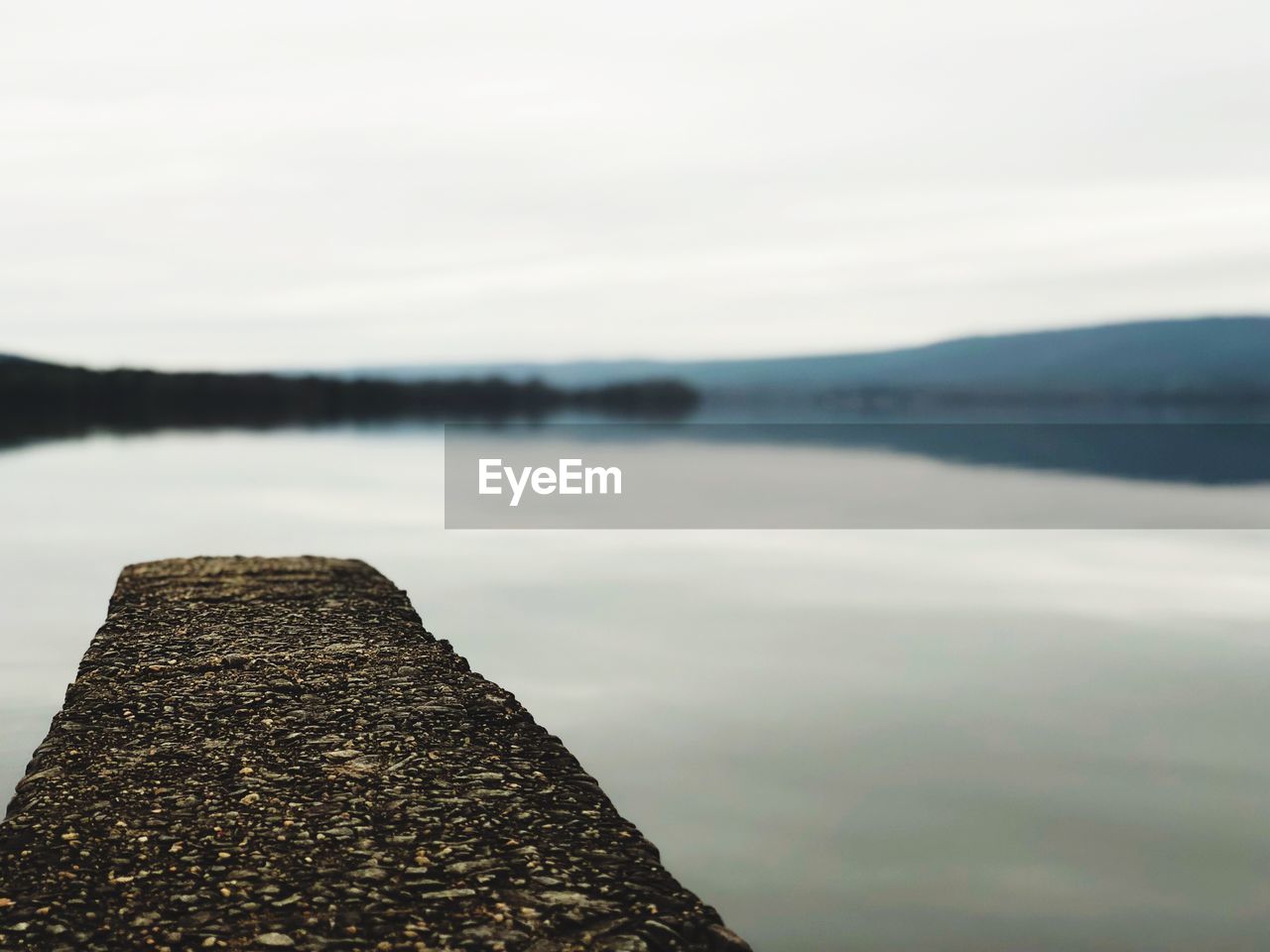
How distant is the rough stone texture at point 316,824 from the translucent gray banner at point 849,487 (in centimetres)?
2512

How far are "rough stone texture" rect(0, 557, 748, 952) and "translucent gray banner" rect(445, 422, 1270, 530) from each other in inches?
989

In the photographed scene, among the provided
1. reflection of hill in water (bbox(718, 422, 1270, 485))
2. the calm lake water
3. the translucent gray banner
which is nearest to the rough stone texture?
the calm lake water

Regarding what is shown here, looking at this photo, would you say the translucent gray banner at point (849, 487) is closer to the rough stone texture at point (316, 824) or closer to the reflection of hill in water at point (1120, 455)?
the reflection of hill in water at point (1120, 455)

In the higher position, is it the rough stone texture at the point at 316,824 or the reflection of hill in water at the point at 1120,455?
the rough stone texture at the point at 316,824

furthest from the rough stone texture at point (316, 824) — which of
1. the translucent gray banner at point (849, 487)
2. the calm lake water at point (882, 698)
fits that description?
the translucent gray banner at point (849, 487)

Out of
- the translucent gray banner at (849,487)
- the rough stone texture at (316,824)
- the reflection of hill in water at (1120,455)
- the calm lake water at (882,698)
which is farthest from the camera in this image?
the reflection of hill in water at (1120,455)

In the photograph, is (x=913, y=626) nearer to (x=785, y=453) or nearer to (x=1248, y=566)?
(x=1248, y=566)

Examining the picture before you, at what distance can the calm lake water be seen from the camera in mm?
8977

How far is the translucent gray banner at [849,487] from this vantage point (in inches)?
1588

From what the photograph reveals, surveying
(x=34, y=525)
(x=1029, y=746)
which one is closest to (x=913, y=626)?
(x=1029, y=746)

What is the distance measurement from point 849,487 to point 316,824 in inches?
1978

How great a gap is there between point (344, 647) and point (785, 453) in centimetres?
8206

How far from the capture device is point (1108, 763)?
480 inches

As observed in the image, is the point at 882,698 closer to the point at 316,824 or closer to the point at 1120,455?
the point at 316,824
